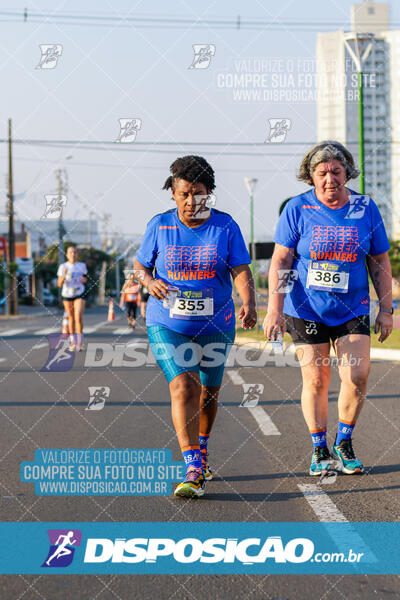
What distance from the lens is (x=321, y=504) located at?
14.8ft

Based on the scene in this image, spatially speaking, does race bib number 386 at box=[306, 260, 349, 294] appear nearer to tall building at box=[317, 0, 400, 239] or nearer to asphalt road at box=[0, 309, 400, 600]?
asphalt road at box=[0, 309, 400, 600]

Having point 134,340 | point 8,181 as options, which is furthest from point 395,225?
point 134,340

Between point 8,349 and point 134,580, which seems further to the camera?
point 8,349

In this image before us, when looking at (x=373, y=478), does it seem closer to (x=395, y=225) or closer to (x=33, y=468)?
(x=33, y=468)

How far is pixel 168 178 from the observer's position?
16.8ft

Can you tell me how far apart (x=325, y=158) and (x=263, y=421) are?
9.73 feet

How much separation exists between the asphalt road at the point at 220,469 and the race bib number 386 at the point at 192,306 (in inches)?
41.8

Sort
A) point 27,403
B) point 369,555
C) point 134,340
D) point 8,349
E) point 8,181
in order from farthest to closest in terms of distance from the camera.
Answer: point 8,181 → point 134,340 → point 8,349 → point 27,403 → point 369,555

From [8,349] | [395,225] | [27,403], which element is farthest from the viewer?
[395,225]

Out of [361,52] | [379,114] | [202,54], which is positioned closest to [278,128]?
[202,54]

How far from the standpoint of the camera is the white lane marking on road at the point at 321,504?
425 centimetres

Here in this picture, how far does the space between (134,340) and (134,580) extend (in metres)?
15.7

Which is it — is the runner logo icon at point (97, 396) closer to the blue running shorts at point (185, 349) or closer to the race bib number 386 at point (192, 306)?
the blue running shorts at point (185, 349)

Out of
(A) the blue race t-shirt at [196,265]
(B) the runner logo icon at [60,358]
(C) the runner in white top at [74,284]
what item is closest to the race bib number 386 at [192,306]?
(A) the blue race t-shirt at [196,265]
